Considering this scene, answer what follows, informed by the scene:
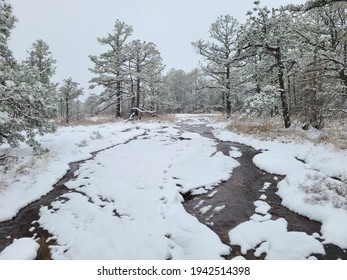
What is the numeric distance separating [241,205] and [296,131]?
6.97 meters

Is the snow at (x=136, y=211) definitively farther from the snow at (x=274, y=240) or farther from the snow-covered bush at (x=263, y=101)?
the snow-covered bush at (x=263, y=101)

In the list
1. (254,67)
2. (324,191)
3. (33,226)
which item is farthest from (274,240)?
(254,67)

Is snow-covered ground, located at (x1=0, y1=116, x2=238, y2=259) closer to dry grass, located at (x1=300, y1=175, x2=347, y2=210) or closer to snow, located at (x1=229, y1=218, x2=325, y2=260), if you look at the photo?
snow, located at (x1=229, y1=218, x2=325, y2=260)

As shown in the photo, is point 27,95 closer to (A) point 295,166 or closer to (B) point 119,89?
(A) point 295,166

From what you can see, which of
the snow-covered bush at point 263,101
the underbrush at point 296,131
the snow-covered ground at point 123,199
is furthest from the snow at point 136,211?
the snow-covered bush at point 263,101

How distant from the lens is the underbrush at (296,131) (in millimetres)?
8758

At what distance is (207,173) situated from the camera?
24.2 feet

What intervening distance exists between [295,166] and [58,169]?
270 inches

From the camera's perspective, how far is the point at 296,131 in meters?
11.1

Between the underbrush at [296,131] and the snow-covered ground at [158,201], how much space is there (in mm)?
529

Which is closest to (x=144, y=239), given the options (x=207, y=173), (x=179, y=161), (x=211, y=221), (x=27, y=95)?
(x=211, y=221)

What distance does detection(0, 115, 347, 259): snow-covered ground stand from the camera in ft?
13.3

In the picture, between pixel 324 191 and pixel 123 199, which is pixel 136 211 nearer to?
pixel 123 199

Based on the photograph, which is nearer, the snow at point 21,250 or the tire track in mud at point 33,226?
the snow at point 21,250
